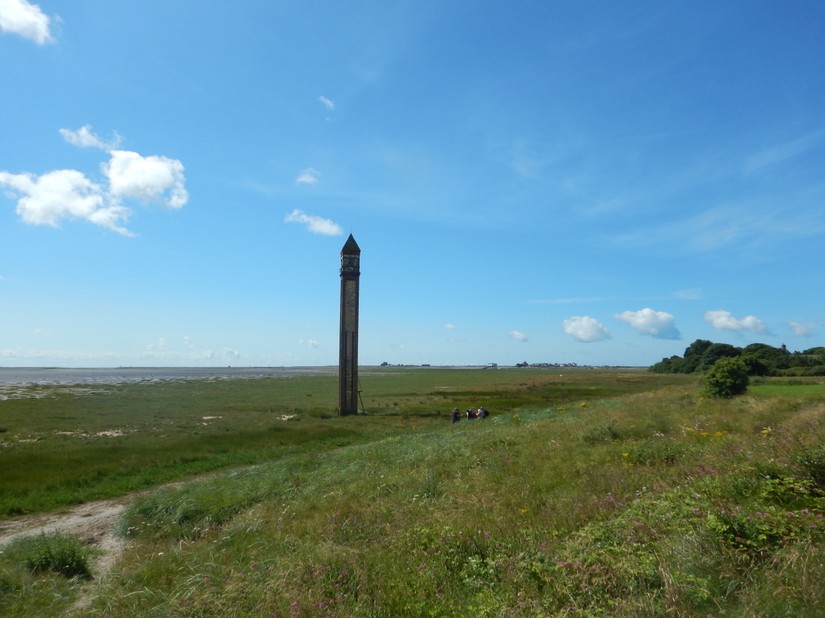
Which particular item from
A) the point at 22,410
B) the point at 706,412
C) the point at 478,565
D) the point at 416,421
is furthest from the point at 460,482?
the point at 22,410

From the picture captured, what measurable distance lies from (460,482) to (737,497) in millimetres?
5497

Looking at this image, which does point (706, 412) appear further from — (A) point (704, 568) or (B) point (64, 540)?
(B) point (64, 540)

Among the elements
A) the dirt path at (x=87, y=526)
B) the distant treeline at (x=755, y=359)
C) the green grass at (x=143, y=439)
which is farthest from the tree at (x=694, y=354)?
the dirt path at (x=87, y=526)

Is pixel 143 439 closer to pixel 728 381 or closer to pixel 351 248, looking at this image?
pixel 351 248

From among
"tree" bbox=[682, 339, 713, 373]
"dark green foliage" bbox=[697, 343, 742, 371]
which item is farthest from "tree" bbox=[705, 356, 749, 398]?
"tree" bbox=[682, 339, 713, 373]

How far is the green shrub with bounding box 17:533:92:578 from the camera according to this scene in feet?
28.9

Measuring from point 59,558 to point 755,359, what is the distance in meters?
57.6

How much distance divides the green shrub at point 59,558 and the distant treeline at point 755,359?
35776 millimetres

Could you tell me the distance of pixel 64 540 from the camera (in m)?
9.88

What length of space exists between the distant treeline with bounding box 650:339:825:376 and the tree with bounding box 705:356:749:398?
17.9 ft

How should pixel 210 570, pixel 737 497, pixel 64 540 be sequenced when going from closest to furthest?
pixel 737 497
pixel 210 570
pixel 64 540

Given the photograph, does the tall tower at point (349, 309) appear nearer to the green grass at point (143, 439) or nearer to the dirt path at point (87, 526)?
the green grass at point (143, 439)

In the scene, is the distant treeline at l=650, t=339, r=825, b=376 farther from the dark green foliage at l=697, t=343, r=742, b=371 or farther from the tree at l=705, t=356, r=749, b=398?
the tree at l=705, t=356, r=749, b=398

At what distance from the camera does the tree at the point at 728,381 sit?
26.8m
